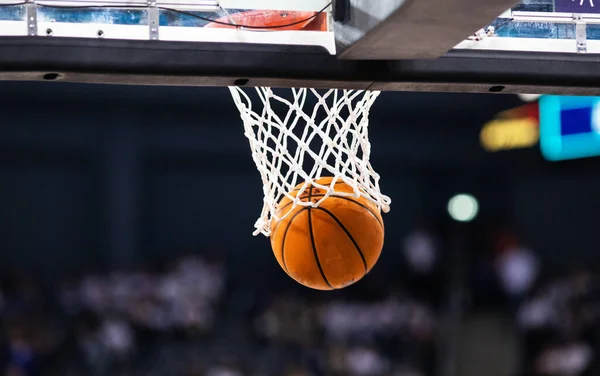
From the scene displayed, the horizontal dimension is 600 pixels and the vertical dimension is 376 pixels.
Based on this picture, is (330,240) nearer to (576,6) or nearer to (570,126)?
(576,6)

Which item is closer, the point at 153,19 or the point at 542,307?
the point at 153,19

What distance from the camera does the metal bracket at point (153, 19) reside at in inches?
104

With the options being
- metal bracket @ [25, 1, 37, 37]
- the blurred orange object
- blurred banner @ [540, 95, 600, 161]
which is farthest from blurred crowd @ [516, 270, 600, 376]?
metal bracket @ [25, 1, 37, 37]

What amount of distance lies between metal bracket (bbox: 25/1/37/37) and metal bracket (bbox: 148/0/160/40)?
0.29 meters

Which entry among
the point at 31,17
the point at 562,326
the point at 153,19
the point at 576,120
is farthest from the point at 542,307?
the point at 31,17

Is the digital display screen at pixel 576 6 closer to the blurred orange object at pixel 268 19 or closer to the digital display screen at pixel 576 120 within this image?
the blurred orange object at pixel 268 19

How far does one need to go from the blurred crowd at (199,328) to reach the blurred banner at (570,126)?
1.94m

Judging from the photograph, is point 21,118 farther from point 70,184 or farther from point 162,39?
point 162,39

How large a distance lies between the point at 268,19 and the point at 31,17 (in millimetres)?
612

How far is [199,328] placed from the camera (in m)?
9.17

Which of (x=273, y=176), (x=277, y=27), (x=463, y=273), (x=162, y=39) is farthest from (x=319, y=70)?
(x=463, y=273)

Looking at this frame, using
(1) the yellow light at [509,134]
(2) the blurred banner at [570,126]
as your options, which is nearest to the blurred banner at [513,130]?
(1) the yellow light at [509,134]

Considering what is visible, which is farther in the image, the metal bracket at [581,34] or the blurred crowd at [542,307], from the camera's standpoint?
the blurred crowd at [542,307]

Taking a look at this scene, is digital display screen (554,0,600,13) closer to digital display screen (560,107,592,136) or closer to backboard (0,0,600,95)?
backboard (0,0,600,95)
